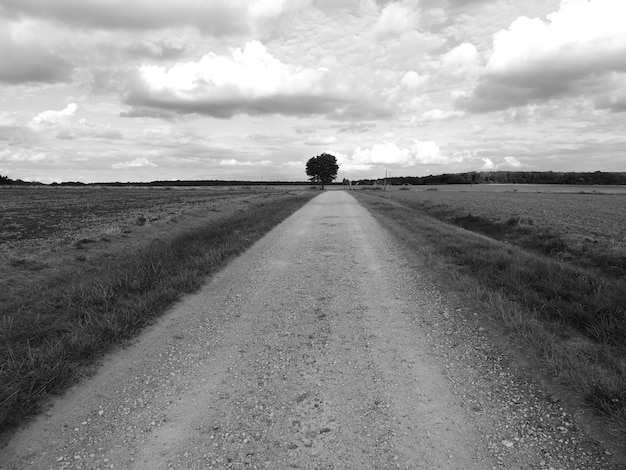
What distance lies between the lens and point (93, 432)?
3018 millimetres

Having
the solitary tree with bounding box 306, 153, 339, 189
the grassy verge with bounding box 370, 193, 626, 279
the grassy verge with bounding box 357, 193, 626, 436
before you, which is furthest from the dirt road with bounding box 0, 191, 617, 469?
the solitary tree with bounding box 306, 153, 339, 189

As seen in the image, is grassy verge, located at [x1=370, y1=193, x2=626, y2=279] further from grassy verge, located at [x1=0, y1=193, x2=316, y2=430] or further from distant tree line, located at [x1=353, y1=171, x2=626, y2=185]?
distant tree line, located at [x1=353, y1=171, x2=626, y2=185]

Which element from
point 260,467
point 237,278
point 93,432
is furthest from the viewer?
point 237,278

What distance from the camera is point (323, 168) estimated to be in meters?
120

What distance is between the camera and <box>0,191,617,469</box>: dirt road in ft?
9.03

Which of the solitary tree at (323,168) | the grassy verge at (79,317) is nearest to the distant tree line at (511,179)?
the solitary tree at (323,168)

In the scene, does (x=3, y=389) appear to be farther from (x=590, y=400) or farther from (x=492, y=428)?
(x=590, y=400)

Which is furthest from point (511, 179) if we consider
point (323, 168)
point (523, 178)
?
point (323, 168)

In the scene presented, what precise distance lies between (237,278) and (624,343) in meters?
6.21

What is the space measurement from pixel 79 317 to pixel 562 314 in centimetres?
689

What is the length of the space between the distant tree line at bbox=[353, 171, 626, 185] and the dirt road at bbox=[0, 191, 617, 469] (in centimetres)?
13724

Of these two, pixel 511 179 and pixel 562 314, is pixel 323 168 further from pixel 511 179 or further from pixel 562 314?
pixel 562 314

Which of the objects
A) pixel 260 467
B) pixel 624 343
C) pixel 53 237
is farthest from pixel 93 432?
pixel 53 237

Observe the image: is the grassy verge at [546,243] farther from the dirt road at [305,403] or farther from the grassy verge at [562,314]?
the dirt road at [305,403]
